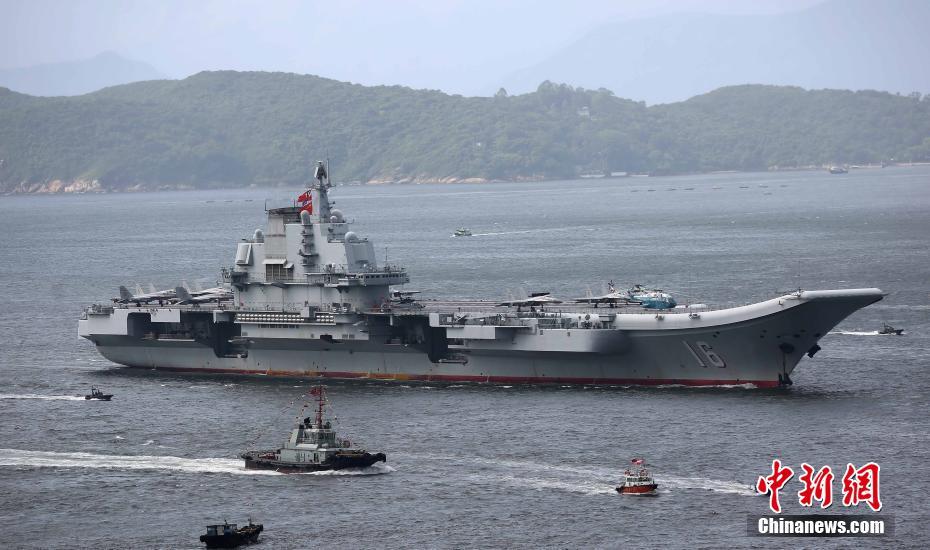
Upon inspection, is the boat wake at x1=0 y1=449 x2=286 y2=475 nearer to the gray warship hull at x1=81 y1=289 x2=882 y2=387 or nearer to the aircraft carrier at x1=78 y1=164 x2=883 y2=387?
the aircraft carrier at x1=78 y1=164 x2=883 y2=387

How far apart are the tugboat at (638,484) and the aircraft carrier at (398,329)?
44.1 ft

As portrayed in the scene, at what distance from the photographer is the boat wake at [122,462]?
4344 cm

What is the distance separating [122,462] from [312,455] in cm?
628

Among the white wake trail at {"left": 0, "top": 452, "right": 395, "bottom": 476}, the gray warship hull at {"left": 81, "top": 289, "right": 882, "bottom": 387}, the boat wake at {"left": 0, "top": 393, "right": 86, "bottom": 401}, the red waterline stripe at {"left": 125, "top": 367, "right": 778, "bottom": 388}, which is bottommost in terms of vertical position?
the white wake trail at {"left": 0, "top": 452, "right": 395, "bottom": 476}

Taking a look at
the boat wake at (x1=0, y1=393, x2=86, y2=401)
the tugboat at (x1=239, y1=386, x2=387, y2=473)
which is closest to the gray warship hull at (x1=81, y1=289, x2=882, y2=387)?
the boat wake at (x1=0, y1=393, x2=86, y2=401)

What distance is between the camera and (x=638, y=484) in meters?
39.5

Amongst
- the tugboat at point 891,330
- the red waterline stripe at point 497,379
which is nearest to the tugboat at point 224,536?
the red waterline stripe at point 497,379

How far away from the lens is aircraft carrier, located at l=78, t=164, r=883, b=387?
52.8 m

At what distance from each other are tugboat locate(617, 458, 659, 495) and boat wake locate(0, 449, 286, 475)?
10305 mm

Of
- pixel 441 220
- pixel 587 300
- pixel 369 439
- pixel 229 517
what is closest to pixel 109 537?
pixel 229 517

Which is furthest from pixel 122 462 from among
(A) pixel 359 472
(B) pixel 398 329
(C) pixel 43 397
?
(B) pixel 398 329

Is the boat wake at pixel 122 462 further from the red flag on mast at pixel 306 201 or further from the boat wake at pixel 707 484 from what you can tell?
the red flag on mast at pixel 306 201

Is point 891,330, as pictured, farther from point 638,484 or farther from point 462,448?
point 638,484

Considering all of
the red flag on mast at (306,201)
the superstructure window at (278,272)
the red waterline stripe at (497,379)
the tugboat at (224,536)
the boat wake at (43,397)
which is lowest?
the tugboat at (224,536)
